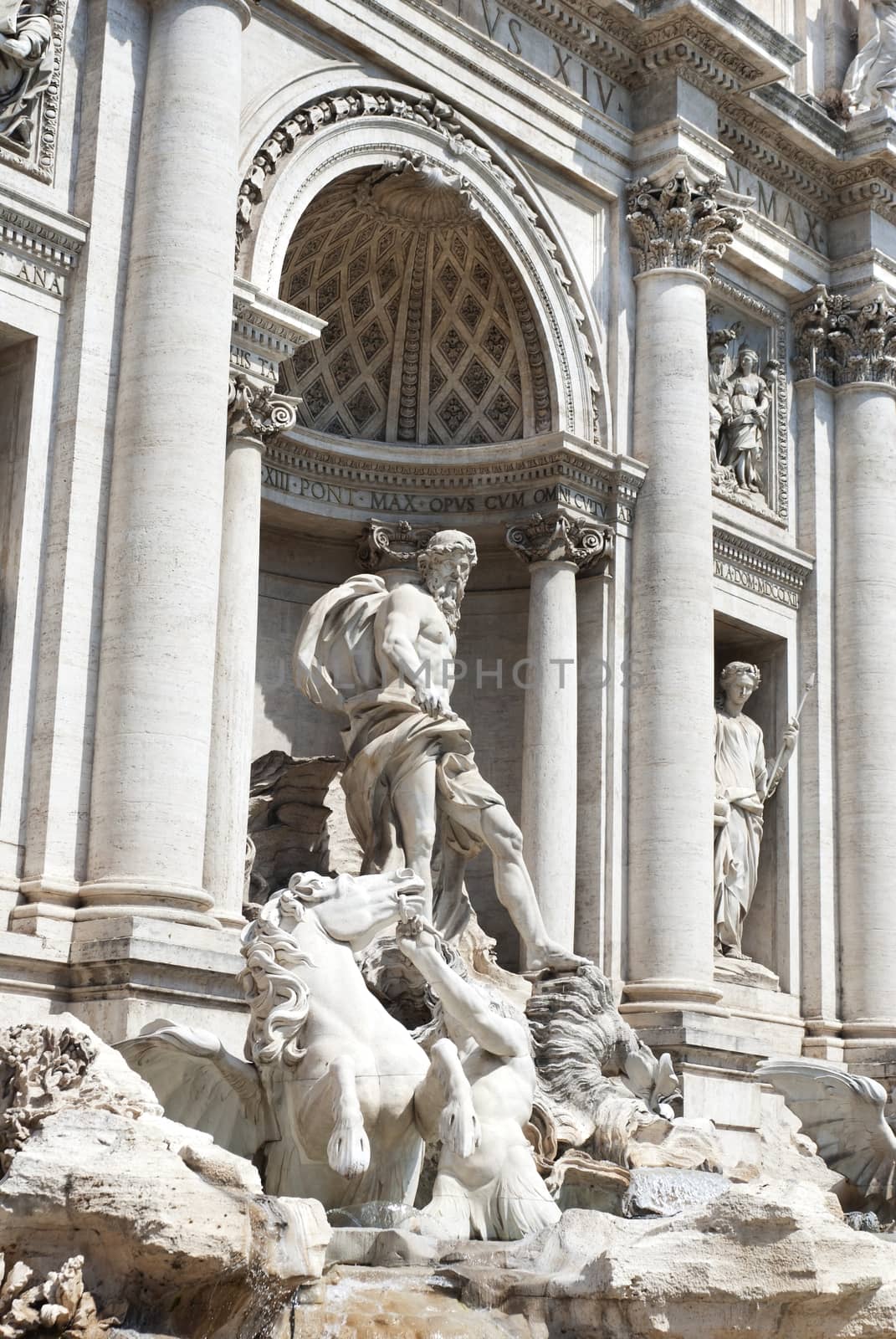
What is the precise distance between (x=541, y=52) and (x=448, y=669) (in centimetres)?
672

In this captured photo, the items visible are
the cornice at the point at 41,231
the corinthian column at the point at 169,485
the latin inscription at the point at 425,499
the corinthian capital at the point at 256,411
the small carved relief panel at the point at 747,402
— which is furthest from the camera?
the small carved relief panel at the point at 747,402

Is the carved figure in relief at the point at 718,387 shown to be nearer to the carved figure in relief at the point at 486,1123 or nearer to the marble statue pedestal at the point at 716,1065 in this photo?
the marble statue pedestal at the point at 716,1065

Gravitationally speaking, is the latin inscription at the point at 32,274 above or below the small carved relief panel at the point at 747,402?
below

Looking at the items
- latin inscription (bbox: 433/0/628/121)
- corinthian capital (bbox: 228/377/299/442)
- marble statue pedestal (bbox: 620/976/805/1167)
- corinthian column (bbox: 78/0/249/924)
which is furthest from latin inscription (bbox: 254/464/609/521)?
marble statue pedestal (bbox: 620/976/805/1167)

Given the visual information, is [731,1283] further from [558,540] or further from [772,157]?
[772,157]

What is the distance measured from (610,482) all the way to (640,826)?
3.35 meters

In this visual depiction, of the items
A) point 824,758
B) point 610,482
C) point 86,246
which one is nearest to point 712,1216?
point 86,246

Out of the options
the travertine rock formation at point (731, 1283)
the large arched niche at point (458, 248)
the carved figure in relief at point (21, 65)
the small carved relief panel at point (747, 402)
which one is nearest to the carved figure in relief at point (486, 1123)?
the travertine rock formation at point (731, 1283)

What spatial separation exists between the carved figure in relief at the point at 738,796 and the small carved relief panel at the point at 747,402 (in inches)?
79.1

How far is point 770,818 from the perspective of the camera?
2144 cm

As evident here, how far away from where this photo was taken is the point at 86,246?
47.6 ft

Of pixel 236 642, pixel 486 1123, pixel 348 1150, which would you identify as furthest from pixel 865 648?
pixel 348 1150

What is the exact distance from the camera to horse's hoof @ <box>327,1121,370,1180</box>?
10086 millimetres

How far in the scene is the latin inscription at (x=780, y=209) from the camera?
71.5ft
